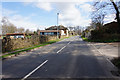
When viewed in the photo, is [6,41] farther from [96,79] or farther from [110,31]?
[110,31]

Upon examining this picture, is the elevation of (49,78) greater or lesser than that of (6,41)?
lesser

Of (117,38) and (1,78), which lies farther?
(117,38)

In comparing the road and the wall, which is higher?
the wall

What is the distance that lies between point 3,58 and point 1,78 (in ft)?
16.8

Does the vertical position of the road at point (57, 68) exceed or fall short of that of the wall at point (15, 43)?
it falls short

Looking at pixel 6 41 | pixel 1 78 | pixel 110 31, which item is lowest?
pixel 1 78

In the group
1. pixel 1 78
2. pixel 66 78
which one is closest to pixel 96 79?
pixel 66 78

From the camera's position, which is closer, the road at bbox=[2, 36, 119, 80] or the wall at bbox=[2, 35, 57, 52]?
the road at bbox=[2, 36, 119, 80]

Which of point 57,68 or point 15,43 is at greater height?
point 15,43

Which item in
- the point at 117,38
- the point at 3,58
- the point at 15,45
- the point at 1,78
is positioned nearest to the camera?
the point at 1,78

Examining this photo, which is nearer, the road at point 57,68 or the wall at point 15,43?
the road at point 57,68

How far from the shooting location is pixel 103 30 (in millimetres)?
31469

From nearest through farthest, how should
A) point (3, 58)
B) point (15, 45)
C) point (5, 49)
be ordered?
A: point (3, 58) < point (5, 49) < point (15, 45)

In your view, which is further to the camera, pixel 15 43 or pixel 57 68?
pixel 15 43
